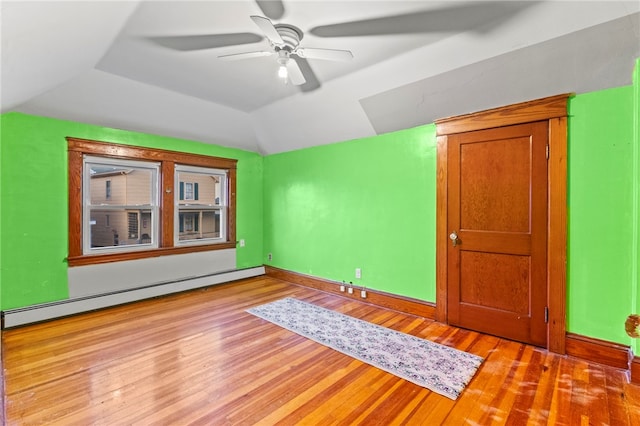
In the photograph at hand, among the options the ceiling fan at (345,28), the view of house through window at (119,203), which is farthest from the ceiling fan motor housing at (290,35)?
the view of house through window at (119,203)

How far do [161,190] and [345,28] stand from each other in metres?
3.34

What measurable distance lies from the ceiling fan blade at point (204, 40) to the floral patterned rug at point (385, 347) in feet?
8.99

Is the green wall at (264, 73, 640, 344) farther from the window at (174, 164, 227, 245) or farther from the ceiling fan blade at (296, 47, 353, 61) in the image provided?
the ceiling fan blade at (296, 47, 353, 61)

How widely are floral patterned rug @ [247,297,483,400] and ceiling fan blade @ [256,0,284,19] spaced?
274cm

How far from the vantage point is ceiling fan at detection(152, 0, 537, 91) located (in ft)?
6.48

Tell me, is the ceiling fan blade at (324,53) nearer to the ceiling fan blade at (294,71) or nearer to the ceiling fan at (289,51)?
the ceiling fan at (289,51)

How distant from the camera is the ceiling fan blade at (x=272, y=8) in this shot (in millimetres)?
1949

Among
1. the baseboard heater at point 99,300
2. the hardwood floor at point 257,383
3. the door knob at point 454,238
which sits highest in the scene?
the door knob at point 454,238

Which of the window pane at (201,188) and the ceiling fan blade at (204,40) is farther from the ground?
the ceiling fan blade at (204,40)

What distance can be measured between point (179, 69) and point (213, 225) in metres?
2.66

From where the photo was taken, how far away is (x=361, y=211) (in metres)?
3.91

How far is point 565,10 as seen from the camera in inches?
75.6

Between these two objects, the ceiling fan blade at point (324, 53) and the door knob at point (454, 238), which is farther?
the door knob at point (454, 238)

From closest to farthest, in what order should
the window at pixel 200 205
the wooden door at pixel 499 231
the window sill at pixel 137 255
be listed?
the wooden door at pixel 499 231 → the window sill at pixel 137 255 → the window at pixel 200 205
